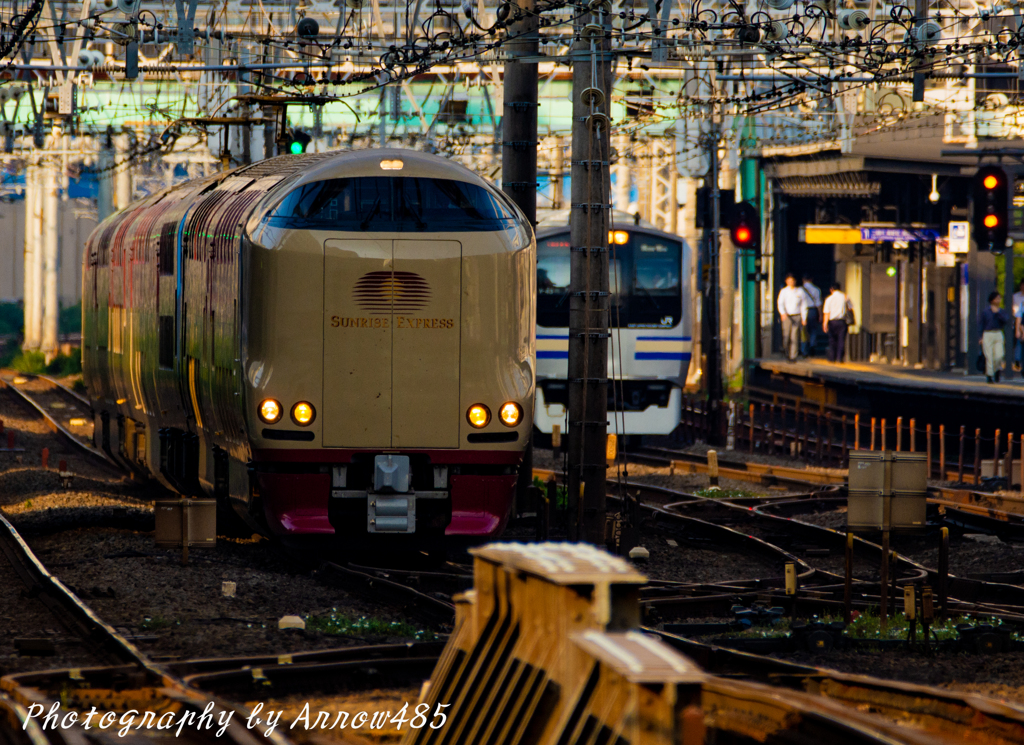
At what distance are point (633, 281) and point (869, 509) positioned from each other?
43.3 feet

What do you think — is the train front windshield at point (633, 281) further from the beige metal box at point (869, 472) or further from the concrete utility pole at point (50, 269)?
the concrete utility pole at point (50, 269)

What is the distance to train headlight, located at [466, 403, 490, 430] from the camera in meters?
12.8

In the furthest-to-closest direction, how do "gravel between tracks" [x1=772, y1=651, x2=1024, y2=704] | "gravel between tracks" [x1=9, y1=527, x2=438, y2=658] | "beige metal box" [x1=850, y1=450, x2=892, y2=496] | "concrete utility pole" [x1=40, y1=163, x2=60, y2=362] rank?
"concrete utility pole" [x1=40, y1=163, x2=60, y2=362]
"beige metal box" [x1=850, y1=450, x2=892, y2=496]
"gravel between tracks" [x1=9, y1=527, x2=438, y2=658]
"gravel between tracks" [x1=772, y1=651, x2=1024, y2=704]

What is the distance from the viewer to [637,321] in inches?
964

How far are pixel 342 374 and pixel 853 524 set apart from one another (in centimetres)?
393

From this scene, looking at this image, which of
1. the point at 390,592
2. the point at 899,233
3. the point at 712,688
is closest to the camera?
the point at 712,688

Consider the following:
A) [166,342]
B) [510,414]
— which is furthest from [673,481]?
[510,414]

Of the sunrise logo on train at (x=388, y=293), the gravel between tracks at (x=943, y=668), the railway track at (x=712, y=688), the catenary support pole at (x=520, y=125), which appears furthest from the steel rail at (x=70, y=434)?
the gravel between tracks at (x=943, y=668)

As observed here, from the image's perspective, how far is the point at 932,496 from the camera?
20.0 metres

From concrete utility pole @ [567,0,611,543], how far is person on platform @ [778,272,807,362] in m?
18.8

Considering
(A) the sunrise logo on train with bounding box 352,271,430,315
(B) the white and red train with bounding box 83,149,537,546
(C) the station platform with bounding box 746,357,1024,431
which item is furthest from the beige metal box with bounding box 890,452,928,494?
(C) the station platform with bounding box 746,357,1024,431

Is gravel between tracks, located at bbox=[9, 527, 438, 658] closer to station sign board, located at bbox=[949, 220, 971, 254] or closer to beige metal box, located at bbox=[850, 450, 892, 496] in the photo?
beige metal box, located at bbox=[850, 450, 892, 496]

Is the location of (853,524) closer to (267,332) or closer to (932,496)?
(267,332)

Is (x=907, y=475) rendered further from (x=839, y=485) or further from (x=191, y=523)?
(x=839, y=485)
